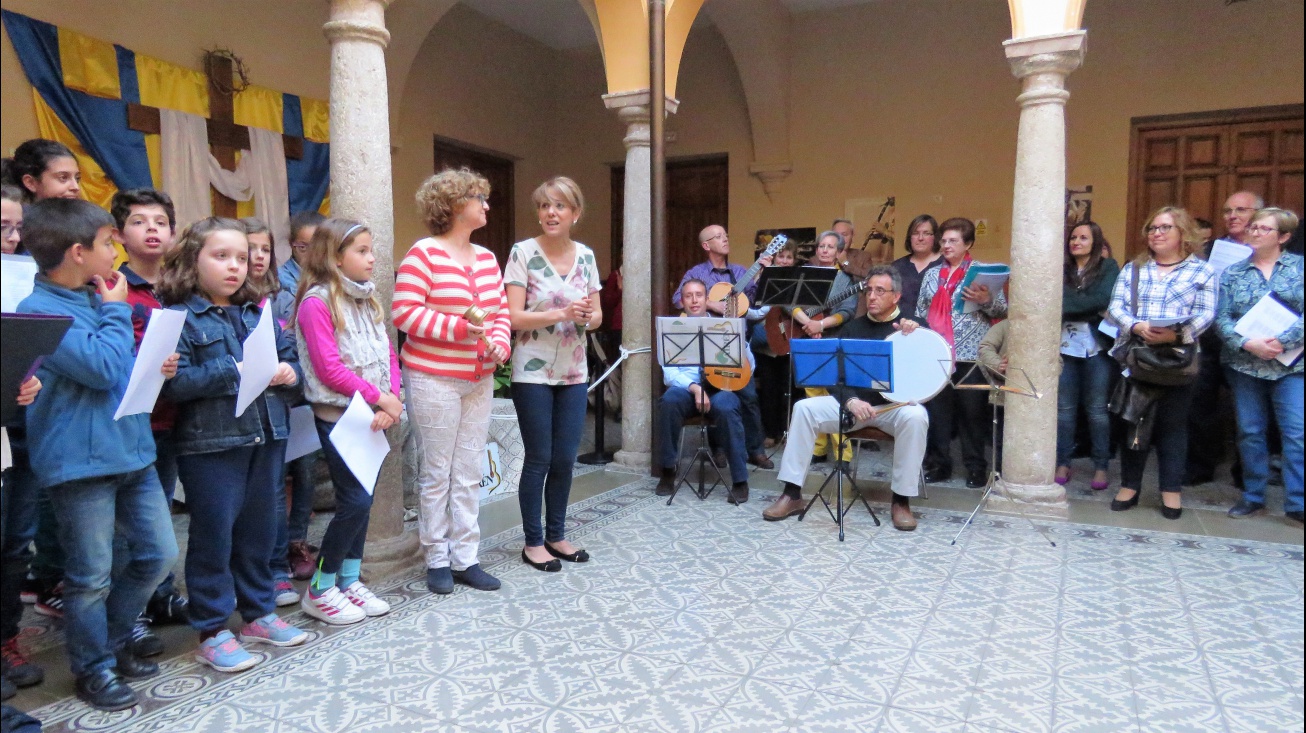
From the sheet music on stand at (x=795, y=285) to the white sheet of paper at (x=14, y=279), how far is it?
4.66 meters

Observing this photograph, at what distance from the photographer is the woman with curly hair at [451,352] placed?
10.9 feet

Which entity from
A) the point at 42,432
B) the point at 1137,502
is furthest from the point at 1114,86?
the point at 42,432

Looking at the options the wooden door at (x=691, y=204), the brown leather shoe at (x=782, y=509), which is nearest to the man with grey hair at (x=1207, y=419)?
the brown leather shoe at (x=782, y=509)

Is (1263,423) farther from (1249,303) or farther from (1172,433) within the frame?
(1249,303)

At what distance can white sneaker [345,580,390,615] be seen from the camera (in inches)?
130

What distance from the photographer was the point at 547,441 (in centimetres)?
375

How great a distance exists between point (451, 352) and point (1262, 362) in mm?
4305

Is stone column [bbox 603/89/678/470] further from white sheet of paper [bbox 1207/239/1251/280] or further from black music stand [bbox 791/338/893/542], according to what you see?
white sheet of paper [bbox 1207/239/1251/280]

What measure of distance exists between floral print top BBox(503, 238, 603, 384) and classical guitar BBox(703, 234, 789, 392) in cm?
183

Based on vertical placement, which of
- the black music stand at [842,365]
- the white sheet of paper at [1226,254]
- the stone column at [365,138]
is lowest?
the black music stand at [842,365]

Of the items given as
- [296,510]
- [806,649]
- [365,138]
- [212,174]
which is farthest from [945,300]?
[212,174]

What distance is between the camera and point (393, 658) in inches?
115

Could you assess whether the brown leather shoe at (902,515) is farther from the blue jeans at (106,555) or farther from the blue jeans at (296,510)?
the blue jeans at (106,555)

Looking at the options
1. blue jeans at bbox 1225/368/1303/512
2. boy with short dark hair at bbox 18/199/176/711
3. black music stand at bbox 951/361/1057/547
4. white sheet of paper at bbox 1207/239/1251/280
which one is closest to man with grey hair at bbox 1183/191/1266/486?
white sheet of paper at bbox 1207/239/1251/280
